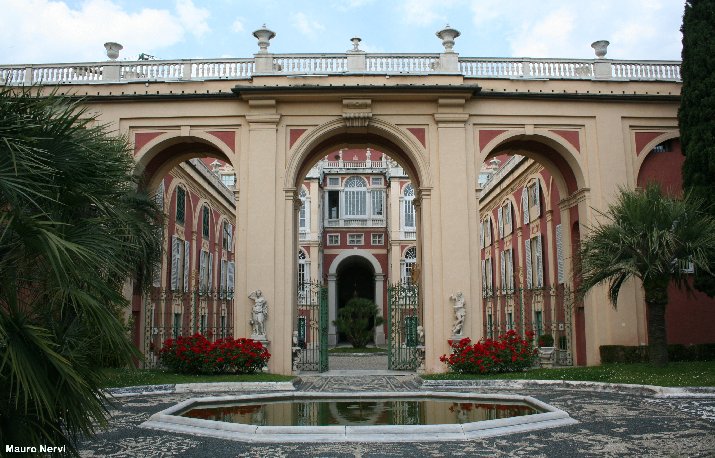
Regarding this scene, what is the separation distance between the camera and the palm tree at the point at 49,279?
466 centimetres

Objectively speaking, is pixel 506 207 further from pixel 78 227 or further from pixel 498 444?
pixel 78 227

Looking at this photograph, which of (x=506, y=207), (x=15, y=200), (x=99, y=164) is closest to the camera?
(x=15, y=200)

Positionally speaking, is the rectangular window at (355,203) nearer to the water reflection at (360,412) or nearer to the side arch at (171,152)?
the side arch at (171,152)

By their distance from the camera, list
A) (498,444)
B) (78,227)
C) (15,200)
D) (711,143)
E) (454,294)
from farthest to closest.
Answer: (454,294) < (711,143) < (498,444) < (78,227) < (15,200)

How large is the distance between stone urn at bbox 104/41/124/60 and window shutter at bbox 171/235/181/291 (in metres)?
7.29

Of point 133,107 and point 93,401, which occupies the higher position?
point 133,107

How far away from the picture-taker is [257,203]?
58.2 ft

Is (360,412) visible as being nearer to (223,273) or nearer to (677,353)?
(677,353)

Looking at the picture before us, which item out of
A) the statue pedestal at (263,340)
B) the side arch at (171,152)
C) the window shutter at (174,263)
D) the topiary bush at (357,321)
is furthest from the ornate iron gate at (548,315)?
the window shutter at (174,263)

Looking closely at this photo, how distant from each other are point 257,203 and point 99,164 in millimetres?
11918

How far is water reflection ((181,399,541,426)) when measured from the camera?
8938 mm

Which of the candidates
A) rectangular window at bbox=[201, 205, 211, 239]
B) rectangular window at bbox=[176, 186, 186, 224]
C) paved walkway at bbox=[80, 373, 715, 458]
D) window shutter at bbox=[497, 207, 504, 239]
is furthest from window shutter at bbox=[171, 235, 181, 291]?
window shutter at bbox=[497, 207, 504, 239]

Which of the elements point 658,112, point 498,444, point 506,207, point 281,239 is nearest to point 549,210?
point 658,112

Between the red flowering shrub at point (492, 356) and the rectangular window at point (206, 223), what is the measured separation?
16341 millimetres
